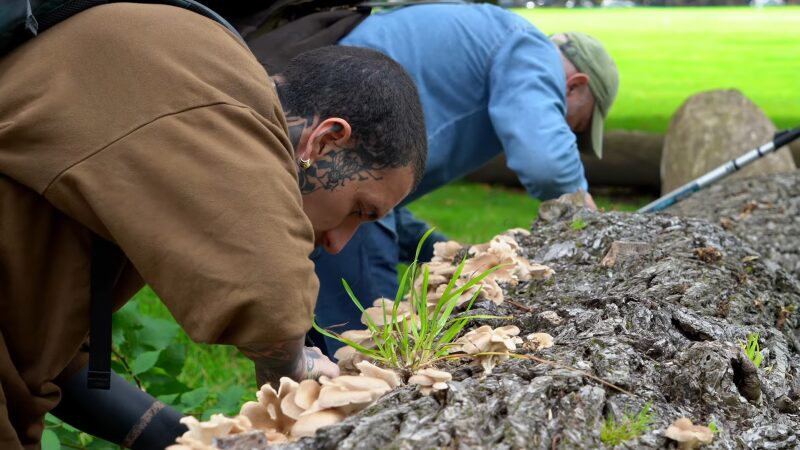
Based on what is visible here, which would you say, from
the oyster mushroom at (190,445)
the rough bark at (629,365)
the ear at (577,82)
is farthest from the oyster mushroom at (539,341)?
the ear at (577,82)

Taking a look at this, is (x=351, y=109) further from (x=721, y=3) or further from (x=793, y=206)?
(x=721, y=3)

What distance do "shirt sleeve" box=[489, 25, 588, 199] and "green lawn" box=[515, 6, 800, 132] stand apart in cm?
643

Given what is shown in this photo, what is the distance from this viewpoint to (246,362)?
513cm

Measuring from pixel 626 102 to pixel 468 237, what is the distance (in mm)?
6514

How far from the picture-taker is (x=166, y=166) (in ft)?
5.61

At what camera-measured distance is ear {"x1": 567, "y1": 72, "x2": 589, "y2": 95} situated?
4.56 metres

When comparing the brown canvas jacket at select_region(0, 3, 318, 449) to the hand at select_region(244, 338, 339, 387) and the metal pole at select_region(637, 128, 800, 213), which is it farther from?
the metal pole at select_region(637, 128, 800, 213)

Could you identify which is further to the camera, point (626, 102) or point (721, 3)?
point (721, 3)

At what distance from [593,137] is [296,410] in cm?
347

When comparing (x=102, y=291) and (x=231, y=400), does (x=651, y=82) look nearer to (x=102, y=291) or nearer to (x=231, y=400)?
(x=231, y=400)

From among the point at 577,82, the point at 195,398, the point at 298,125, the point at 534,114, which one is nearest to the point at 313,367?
the point at 298,125

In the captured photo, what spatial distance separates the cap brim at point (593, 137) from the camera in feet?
15.8

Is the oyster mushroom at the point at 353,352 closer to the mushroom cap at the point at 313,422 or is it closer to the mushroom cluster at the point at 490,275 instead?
the mushroom cluster at the point at 490,275

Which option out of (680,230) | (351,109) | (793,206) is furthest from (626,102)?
(351,109)
